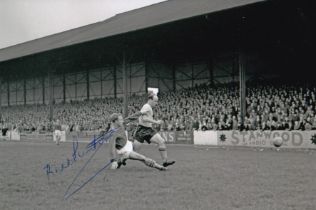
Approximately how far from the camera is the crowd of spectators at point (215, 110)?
73.6ft

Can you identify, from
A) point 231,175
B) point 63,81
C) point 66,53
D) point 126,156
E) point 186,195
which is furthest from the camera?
point 63,81

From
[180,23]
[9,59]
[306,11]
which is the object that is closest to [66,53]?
[9,59]

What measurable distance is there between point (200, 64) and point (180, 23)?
40.6 ft

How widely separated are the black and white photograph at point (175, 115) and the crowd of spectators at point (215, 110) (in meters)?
0.11

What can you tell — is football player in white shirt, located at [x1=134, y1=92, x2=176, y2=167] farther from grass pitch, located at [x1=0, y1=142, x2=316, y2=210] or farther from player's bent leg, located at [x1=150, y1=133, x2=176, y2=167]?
grass pitch, located at [x1=0, y1=142, x2=316, y2=210]

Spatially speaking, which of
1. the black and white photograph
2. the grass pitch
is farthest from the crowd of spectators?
the grass pitch

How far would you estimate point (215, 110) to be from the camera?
90.9ft

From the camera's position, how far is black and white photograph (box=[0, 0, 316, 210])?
27.0 ft

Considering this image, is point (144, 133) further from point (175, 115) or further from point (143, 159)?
point (175, 115)

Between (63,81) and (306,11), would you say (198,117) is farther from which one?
(63,81)

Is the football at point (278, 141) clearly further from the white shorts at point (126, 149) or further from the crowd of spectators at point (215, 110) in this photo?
the white shorts at point (126, 149)

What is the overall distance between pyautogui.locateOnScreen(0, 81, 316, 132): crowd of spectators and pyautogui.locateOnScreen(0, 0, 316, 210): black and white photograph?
110mm

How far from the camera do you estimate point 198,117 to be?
27.3 metres

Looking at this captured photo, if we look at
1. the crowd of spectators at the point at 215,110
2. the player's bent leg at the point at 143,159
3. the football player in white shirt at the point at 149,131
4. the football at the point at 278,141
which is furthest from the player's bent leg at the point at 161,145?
the football at the point at 278,141
